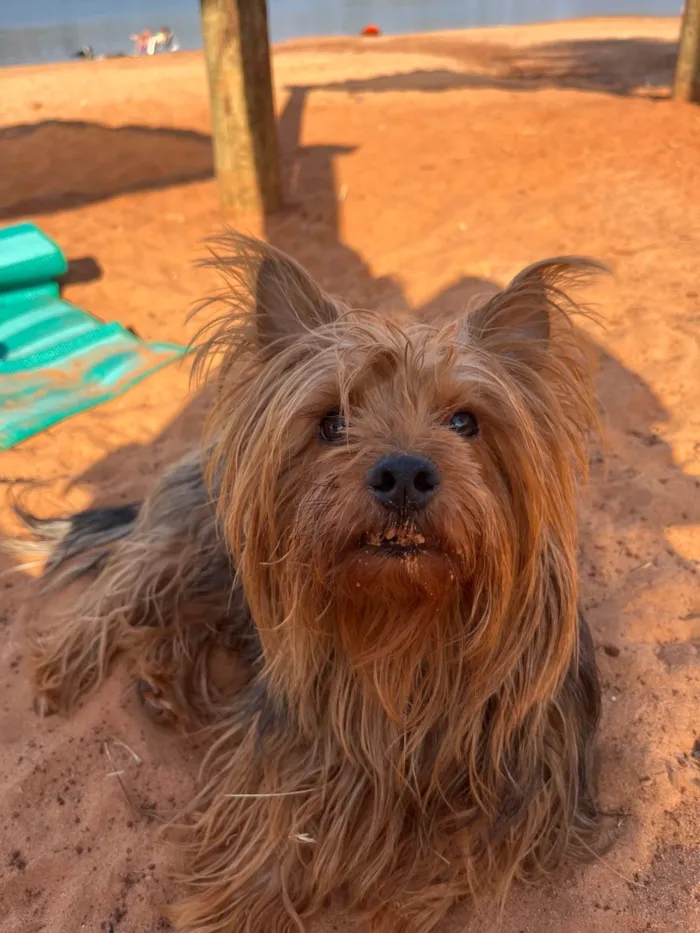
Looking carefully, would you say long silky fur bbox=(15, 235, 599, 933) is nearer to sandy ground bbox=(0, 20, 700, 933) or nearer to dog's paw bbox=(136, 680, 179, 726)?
sandy ground bbox=(0, 20, 700, 933)

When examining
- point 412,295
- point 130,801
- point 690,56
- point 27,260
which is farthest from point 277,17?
point 130,801

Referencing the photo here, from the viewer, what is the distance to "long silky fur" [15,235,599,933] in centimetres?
193

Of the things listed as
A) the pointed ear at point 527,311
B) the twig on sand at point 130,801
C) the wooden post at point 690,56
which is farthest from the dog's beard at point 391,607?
the wooden post at point 690,56

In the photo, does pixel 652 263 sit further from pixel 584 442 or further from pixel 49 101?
pixel 49 101

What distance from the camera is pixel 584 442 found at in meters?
2.21

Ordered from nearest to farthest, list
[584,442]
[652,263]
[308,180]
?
[584,442] → [652,263] → [308,180]

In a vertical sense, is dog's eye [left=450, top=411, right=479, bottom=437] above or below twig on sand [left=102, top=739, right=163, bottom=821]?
above

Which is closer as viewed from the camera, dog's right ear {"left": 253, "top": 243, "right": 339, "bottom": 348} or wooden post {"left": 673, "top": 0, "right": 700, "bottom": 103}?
dog's right ear {"left": 253, "top": 243, "right": 339, "bottom": 348}

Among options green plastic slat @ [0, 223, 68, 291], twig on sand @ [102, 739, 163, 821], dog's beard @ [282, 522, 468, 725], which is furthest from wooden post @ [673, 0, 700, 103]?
twig on sand @ [102, 739, 163, 821]

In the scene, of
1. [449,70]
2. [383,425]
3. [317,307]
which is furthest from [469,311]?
[449,70]

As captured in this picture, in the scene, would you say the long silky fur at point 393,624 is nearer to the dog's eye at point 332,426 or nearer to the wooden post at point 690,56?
the dog's eye at point 332,426

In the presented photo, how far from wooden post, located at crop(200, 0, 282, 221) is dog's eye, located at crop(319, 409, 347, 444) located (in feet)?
18.5

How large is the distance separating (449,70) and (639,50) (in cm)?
535

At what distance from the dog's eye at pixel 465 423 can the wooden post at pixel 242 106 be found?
5700 millimetres
